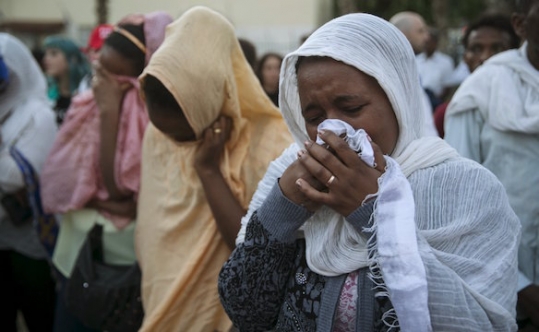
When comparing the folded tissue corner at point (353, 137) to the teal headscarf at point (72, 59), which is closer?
the folded tissue corner at point (353, 137)

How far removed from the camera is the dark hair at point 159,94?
2.55m

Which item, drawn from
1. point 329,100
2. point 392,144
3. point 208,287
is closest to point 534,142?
point 392,144

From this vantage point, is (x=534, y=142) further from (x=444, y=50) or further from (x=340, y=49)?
(x=444, y=50)

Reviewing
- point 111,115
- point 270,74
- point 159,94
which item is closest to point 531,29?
point 159,94

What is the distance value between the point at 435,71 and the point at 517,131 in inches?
298

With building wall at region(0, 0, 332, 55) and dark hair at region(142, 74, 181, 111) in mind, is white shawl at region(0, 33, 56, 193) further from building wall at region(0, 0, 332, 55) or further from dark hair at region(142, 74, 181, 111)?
building wall at region(0, 0, 332, 55)

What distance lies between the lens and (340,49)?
1.73 meters

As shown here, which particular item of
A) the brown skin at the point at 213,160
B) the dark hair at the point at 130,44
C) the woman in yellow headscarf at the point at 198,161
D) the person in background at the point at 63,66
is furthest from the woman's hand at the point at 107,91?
the person in background at the point at 63,66

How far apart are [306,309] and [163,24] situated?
1943 millimetres

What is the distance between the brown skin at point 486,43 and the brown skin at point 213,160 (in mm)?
1917

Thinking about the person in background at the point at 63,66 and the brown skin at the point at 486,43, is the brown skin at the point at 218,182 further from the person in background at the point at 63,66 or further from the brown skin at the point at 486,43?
the person in background at the point at 63,66

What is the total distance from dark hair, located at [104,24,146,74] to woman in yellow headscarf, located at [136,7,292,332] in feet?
1.93

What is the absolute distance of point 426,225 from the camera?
5.61 feet

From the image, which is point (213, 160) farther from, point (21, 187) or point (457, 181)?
point (21, 187)
